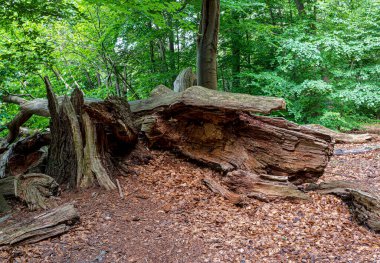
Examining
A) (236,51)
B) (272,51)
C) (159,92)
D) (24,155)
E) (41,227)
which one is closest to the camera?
(41,227)

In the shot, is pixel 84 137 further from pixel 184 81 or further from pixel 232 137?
pixel 184 81

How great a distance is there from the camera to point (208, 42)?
726 centimetres

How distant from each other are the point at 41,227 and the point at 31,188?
3.75 ft

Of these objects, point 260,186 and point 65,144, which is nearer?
point 260,186

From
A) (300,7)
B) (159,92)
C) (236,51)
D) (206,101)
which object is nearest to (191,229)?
(206,101)

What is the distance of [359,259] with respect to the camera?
3.31 metres

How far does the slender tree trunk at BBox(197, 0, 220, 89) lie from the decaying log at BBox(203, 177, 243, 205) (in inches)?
123

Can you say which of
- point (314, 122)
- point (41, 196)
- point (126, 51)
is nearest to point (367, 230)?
point (41, 196)

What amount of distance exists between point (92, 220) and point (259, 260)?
2.14 meters

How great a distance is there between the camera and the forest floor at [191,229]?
332 cm

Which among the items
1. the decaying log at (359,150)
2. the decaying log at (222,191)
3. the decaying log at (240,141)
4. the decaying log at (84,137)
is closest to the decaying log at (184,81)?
the decaying log at (240,141)

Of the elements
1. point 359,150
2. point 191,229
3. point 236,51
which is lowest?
point 359,150

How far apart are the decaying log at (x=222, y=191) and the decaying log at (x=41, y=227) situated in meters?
2.14

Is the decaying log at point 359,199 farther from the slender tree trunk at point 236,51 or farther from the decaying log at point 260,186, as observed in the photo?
the slender tree trunk at point 236,51
